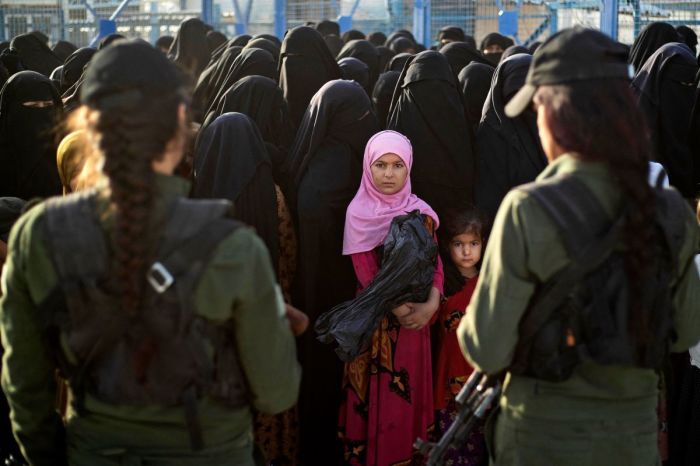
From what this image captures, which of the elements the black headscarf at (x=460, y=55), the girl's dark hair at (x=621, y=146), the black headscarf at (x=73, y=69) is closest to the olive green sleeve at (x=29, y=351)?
Result: the girl's dark hair at (x=621, y=146)

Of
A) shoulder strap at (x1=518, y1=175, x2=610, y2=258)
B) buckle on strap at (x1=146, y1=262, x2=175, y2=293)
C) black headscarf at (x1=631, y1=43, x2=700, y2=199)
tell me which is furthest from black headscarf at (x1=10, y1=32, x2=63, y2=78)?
shoulder strap at (x1=518, y1=175, x2=610, y2=258)

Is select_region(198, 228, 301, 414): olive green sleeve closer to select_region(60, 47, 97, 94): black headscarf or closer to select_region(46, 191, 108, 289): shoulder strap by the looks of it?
select_region(46, 191, 108, 289): shoulder strap

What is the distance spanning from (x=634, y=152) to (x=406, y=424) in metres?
1.96

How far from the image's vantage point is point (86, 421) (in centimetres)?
209

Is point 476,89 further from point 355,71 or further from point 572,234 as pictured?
point 572,234

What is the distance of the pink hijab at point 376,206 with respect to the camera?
12.8 feet

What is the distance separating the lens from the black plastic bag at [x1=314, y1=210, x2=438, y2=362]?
145 inches

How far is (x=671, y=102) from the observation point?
5.71 metres

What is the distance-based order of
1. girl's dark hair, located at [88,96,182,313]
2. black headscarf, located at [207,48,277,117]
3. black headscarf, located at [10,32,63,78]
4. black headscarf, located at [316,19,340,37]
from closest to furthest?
girl's dark hair, located at [88,96,182,313]
black headscarf, located at [207,48,277,117]
black headscarf, located at [10,32,63,78]
black headscarf, located at [316,19,340,37]

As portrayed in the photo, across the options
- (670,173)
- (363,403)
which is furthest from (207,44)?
(363,403)

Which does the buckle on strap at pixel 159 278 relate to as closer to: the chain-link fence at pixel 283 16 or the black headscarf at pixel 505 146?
the black headscarf at pixel 505 146

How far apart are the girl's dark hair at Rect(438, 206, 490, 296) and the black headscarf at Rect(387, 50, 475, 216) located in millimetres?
95

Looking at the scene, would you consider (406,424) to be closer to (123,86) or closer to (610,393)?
(610,393)

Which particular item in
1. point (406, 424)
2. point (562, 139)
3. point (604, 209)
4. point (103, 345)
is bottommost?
point (406, 424)
